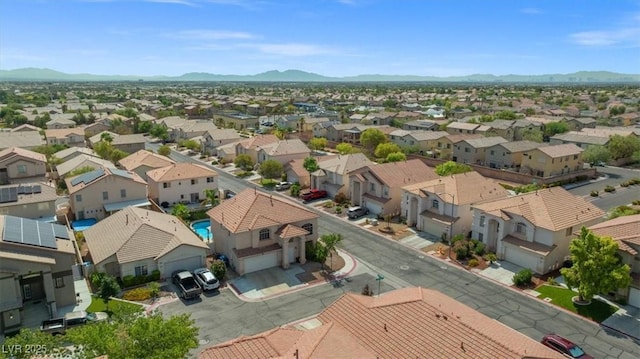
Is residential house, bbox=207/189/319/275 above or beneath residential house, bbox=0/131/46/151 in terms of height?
beneath

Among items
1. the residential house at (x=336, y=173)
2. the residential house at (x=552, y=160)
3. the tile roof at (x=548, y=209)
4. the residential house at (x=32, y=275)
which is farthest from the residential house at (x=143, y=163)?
the residential house at (x=552, y=160)

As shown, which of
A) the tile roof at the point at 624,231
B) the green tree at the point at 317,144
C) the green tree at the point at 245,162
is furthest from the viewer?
the green tree at the point at 317,144

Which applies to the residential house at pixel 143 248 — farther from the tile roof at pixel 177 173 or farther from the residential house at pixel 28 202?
the tile roof at pixel 177 173

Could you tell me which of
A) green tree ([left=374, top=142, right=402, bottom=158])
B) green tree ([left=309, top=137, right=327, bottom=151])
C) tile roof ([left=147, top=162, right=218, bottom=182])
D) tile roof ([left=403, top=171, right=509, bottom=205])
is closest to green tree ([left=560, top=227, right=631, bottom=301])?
tile roof ([left=403, top=171, right=509, bottom=205])

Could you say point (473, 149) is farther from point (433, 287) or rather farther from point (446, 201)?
point (433, 287)

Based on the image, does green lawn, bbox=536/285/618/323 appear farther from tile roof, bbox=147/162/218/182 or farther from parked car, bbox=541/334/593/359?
tile roof, bbox=147/162/218/182

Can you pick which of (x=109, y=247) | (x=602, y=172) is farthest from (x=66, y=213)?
(x=602, y=172)
